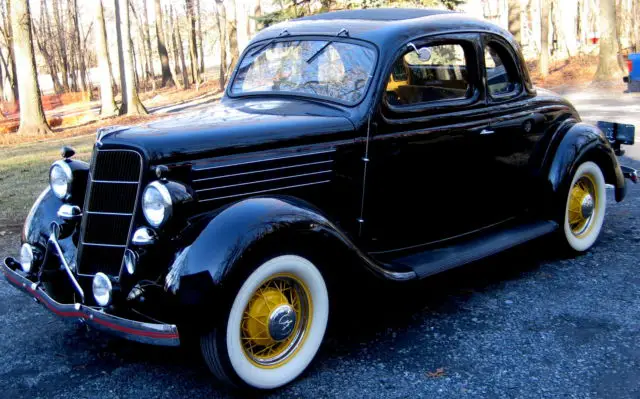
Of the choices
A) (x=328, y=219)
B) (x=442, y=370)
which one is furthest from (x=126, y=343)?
(x=442, y=370)

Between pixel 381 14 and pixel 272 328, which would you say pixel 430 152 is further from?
pixel 272 328

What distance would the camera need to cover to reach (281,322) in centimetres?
324

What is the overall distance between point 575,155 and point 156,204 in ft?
11.2

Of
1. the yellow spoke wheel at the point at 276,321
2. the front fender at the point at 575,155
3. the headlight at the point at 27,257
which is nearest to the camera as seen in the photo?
the yellow spoke wheel at the point at 276,321

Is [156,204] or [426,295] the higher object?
[156,204]

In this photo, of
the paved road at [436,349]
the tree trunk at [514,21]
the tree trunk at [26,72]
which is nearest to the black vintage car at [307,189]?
the paved road at [436,349]

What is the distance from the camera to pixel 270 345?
330cm

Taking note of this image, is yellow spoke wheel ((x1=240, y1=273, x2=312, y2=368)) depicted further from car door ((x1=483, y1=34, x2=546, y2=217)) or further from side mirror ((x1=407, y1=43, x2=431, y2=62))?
car door ((x1=483, y1=34, x2=546, y2=217))

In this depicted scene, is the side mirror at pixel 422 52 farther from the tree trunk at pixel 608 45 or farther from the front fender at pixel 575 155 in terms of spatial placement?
the tree trunk at pixel 608 45

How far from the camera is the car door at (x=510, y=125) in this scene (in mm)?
4688

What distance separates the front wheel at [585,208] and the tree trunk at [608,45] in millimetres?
16434

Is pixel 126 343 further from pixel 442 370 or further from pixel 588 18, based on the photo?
pixel 588 18

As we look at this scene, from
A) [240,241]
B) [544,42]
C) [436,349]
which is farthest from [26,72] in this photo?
[544,42]

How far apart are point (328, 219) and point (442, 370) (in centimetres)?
103
